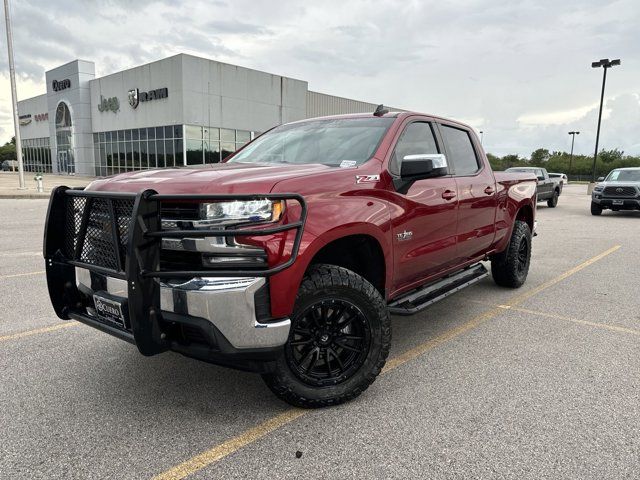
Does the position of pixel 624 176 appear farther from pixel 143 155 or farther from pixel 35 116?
pixel 35 116

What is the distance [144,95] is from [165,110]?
2752 millimetres

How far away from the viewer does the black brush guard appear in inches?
99.2

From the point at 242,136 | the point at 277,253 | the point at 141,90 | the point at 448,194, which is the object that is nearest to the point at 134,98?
the point at 141,90

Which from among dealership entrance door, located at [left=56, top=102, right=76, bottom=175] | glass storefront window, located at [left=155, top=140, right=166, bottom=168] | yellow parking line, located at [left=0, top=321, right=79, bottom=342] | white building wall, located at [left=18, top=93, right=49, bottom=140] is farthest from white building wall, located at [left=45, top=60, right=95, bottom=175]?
yellow parking line, located at [left=0, top=321, right=79, bottom=342]

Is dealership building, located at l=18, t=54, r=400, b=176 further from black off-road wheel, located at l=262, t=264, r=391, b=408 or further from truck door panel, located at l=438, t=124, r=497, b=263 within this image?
black off-road wheel, located at l=262, t=264, r=391, b=408

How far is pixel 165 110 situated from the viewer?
34.8 meters

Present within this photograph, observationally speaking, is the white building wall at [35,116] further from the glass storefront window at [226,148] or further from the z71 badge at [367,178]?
the z71 badge at [367,178]

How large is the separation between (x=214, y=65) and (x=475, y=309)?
108 ft

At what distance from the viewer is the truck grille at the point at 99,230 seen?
275 cm

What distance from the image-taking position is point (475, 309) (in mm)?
5289

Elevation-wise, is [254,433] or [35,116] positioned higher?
[35,116]

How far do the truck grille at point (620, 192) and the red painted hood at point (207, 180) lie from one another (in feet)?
53.2

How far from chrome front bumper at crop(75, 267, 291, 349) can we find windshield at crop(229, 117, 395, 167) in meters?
1.33

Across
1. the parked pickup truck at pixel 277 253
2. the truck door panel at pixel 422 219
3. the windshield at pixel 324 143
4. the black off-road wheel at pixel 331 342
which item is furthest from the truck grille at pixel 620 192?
the black off-road wheel at pixel 331 342
